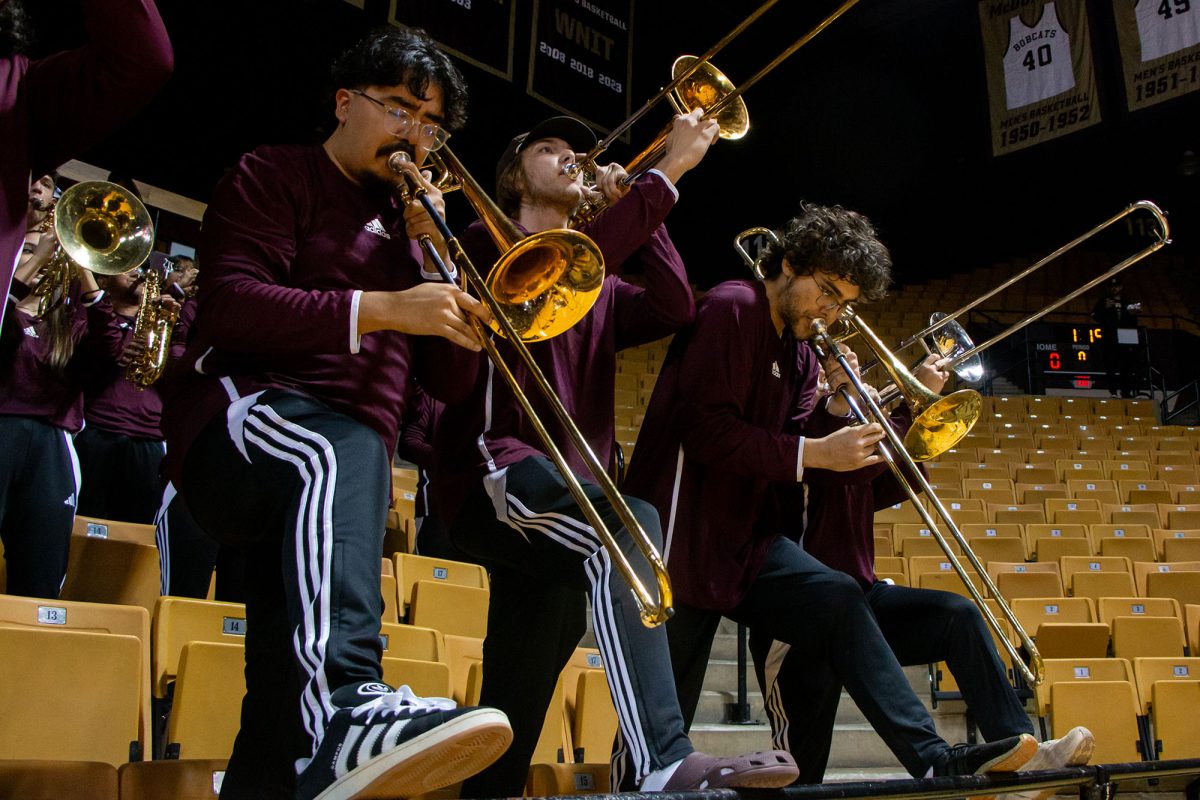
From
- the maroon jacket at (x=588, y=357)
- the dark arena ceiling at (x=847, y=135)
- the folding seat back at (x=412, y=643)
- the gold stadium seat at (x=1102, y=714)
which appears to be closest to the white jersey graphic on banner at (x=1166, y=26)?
the dark arena ceiling at (x=847, y=135)

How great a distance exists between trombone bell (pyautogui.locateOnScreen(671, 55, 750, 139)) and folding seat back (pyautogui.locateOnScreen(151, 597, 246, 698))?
6.40 feet

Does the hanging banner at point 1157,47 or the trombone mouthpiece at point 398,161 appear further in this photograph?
the hanging banner at point 1157,47

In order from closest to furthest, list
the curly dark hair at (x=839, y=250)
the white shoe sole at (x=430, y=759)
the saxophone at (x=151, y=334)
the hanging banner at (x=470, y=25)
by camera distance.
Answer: the white shoe sole at (x=430, y=759)
the curly dark hair at (x=839, y=250)
the saxophone at (x=151, y=334)
the hanging banner at (x=470, y=25)

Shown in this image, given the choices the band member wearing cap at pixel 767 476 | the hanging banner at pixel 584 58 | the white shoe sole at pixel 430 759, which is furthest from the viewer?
the hanging banner at pixel 584 58

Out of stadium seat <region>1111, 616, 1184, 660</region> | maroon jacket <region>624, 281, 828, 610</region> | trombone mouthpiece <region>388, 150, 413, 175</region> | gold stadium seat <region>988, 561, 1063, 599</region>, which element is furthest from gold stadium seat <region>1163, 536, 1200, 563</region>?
trombone mouthpiece <region>388, 150, 413, 175</region>

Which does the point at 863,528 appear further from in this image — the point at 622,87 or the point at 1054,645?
the point at 622,87

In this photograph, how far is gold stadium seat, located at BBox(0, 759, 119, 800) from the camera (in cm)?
177

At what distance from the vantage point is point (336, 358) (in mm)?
1774

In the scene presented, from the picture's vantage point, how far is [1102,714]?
13.4ft

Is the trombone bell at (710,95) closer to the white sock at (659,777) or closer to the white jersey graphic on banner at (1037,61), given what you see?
the white sock at (659,777)

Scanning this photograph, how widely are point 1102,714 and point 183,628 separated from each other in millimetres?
3412

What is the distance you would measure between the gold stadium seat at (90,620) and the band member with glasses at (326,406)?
0.79m

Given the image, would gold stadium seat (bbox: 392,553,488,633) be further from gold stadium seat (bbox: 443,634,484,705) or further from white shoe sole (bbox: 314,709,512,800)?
white shoe sole (bbox: 314,709,512,800)

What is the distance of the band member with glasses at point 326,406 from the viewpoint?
136 cm
